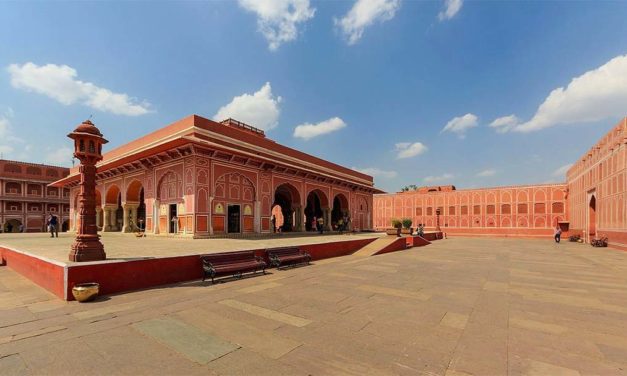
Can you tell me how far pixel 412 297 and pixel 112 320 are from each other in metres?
5.47

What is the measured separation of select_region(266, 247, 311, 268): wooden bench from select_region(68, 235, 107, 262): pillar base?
4.44 meters

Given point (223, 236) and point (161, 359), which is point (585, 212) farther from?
point (161, 359)

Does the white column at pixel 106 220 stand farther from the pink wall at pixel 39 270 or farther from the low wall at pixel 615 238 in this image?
the low wall at pixel 615 238

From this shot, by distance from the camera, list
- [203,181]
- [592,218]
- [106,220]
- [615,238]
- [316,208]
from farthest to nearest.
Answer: [316,208], [106,220], [592,218], [615,238], [203,181]

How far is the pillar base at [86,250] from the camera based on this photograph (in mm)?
6805

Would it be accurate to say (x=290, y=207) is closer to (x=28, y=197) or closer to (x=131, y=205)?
(x=131, y=205)

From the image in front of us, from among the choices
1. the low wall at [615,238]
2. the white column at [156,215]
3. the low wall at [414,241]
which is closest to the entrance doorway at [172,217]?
the white column at [156,215]

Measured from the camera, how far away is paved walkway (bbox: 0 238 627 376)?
331 centimetres

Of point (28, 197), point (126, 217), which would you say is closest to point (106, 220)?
point (126, 217)

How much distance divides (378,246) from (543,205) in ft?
109

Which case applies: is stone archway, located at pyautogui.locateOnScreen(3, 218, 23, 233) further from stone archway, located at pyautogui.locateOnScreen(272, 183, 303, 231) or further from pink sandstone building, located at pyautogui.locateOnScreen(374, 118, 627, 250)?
pink sandstone building, located at pyautogui.locateOnScreen(374, 118, 627, 250)

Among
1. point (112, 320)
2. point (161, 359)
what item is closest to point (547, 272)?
point (161, 359)

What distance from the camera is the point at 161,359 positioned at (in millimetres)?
3432

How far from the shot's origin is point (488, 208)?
1592 inches
